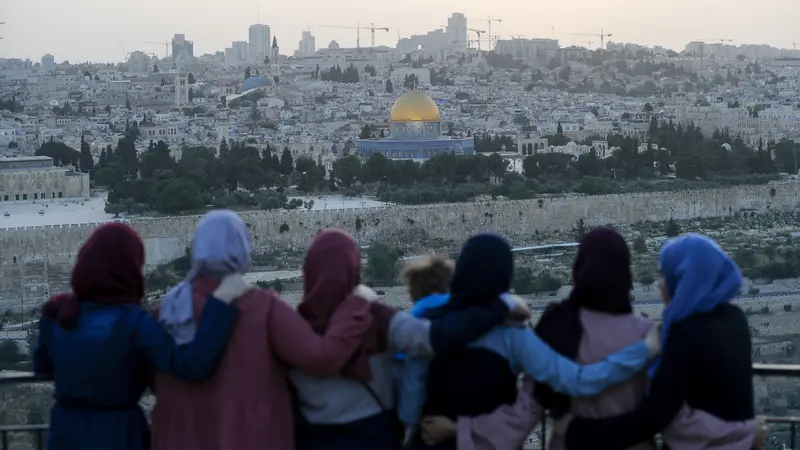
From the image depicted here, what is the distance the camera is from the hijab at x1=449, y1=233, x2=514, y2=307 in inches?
133

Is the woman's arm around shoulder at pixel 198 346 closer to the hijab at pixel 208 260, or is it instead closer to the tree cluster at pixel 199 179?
the hijab at pixel 208 260

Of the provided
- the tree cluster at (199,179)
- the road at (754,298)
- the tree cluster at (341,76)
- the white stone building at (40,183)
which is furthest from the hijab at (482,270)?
the tree cluster at (341,76)

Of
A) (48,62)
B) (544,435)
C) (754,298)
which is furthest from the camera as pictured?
(48,62)

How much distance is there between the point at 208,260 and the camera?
3.41 metres

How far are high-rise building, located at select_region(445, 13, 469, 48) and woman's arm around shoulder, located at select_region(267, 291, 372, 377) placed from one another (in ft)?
369

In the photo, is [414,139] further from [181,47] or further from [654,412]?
[181,47]

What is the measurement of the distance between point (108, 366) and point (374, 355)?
1.86 ft

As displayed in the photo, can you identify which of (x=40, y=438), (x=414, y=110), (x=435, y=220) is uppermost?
(x=414, y=110)

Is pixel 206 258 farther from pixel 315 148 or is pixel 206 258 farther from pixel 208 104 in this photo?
pixel 208 104

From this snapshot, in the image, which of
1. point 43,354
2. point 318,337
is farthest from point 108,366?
point 318,337

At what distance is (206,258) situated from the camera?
3402 millimetres

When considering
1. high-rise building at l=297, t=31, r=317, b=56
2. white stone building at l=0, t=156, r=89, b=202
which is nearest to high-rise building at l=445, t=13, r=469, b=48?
high-rise building at l=297, t=31, r=317, b=56

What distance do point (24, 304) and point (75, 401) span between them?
14.7 m

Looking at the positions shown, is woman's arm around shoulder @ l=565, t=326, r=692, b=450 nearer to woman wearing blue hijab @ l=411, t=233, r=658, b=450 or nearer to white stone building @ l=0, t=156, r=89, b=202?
woman wearing blue hijab @ l=411, t=233, r=658, b=450
